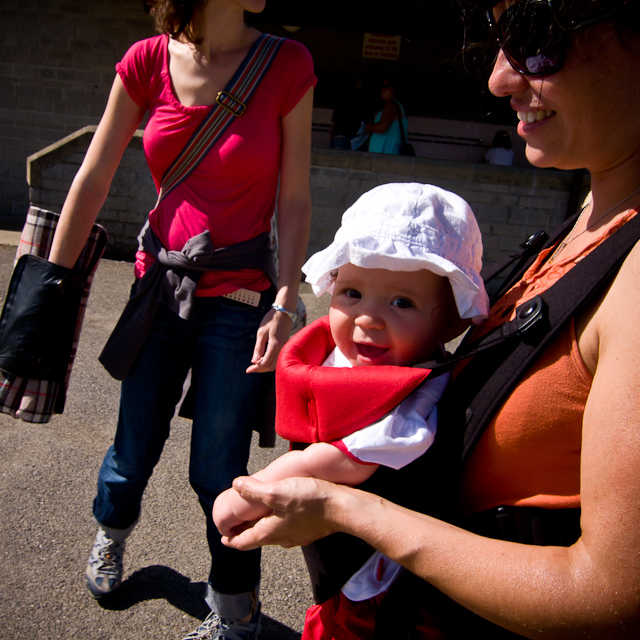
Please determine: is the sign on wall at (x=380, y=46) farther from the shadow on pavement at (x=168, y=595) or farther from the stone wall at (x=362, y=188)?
the shadow on pavement at (x=168, y=595)

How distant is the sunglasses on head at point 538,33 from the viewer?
42.5 inches

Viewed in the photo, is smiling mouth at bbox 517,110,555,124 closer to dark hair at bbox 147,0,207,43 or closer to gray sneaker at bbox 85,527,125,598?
dark hair at bbox 147,0,207,43

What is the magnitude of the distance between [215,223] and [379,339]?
0.97 m

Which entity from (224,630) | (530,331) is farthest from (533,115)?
(224,630)

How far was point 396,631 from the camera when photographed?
3.87 ft

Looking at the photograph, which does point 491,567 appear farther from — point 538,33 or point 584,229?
point 538,33

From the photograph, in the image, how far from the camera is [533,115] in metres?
1.22

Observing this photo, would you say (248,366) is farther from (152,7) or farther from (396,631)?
(152,7)

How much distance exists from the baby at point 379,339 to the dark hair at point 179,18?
1.14 m

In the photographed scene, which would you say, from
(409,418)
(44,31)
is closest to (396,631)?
(409,418)

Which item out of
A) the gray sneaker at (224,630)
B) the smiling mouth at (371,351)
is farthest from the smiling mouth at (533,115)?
the gray sneaker at (224,630)

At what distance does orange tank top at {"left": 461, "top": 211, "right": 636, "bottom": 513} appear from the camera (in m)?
0.99

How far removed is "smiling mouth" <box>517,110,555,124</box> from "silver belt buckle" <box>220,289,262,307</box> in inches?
46.9

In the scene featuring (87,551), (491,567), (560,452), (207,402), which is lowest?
(87,551)
